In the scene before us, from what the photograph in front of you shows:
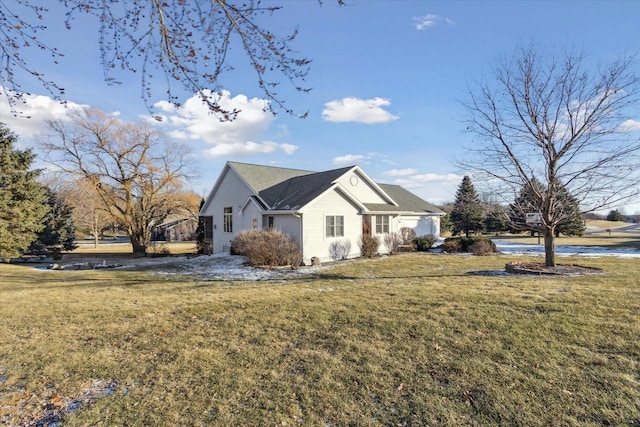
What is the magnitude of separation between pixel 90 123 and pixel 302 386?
84.9 ft

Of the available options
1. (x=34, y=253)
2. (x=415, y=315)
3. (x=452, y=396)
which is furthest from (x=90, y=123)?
(x=452, y=396)

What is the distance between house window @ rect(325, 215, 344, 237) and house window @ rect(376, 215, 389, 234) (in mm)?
3305

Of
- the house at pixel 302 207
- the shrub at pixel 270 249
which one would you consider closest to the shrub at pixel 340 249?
the house at pixel 302 207

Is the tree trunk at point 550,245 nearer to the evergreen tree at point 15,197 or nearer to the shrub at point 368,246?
the shrub at point 368,246

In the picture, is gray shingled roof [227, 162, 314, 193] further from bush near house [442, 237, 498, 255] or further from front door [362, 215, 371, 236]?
bush near house [442, 237, 498, 255]

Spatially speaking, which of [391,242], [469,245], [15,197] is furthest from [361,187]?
[15,197]

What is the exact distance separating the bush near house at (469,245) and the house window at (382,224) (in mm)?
4304

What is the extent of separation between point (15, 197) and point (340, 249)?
17.1 metres

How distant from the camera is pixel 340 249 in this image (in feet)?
59.7

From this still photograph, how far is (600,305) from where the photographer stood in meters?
7.02

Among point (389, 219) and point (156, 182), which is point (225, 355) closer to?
point (389, 219)

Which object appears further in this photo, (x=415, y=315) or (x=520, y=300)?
(x=520, y=300)

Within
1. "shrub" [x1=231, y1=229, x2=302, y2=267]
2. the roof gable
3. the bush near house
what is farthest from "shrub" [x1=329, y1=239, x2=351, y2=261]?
the bush near house

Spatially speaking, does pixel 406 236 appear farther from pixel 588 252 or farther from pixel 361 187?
pixel 588 252
